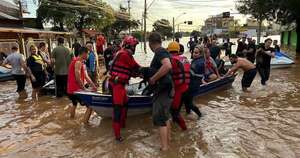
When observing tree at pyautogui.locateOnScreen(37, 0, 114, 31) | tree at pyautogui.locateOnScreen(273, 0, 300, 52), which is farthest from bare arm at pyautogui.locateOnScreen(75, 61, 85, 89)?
tree at pyautogui.locateOnScreen(37, 0, 114, 31)

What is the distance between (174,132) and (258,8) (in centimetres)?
2602

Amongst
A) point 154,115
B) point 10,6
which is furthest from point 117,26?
point 154,115

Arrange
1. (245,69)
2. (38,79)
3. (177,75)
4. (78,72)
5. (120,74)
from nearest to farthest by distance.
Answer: (120,74)
(177,75)
(78,72)
(38,79)
(245,69)

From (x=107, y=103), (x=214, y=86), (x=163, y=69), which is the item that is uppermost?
(x=163, y=69)

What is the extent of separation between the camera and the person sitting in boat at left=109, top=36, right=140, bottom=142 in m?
6.16

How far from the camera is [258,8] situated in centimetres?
3052

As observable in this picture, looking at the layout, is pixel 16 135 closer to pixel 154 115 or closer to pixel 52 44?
pixel 154 115

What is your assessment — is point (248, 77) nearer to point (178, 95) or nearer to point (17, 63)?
point (178, 95)

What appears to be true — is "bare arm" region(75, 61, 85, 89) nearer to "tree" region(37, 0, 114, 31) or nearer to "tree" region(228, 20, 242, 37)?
"tree" region(37, 0, 114, 31)

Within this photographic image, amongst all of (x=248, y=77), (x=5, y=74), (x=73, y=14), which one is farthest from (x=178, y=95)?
(x=73, y=14)

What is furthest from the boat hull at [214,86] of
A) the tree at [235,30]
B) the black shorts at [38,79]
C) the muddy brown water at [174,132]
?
the tree at [235,30]

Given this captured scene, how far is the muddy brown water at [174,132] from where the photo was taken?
600 centimetres

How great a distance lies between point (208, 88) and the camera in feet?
34.3

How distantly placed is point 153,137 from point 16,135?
282 cm
